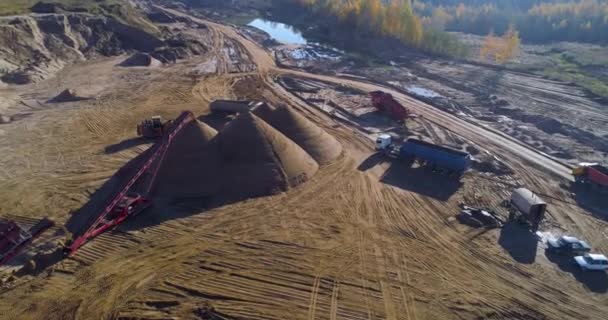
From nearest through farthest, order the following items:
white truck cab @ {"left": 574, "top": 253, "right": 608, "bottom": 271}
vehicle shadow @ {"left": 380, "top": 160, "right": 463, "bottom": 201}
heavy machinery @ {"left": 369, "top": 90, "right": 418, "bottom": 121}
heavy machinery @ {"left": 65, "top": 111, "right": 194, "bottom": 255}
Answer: white truck cab @ {"left": 574, "top": 253, "right": 608, "bottom": 271}
heavy machinery @ {"left": 65, "top": 111, "right": 194, "bottom": 255}
vehicle shadow @ {"left": 380, "top": 160, "right": 463, "bottom": 201}
heavy machinery @ {"left": 369, "top": 90, "right": 418, "bottom": 121}

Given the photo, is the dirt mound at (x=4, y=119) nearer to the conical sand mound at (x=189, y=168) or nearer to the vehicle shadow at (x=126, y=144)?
the vehicle shadow at (x=126, y=144)

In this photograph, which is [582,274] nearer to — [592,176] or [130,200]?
[592,176]

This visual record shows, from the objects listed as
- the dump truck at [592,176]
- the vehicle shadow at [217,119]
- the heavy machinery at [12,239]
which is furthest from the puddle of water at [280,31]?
the heavy machinery at [12,239]

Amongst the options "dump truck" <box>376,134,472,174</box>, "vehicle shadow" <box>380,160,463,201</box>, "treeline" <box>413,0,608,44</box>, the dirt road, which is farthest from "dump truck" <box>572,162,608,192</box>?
"treeline" <box>413,0,608,44</box>

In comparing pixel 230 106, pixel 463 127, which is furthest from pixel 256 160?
pixel 463 127

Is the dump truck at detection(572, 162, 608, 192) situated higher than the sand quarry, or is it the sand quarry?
the dump truck at detection(572, 162, 608, 192)

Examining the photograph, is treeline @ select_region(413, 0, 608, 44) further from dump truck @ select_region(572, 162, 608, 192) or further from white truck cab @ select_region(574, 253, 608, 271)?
white truck cab @ select_region(574, 253, 608, 271)
